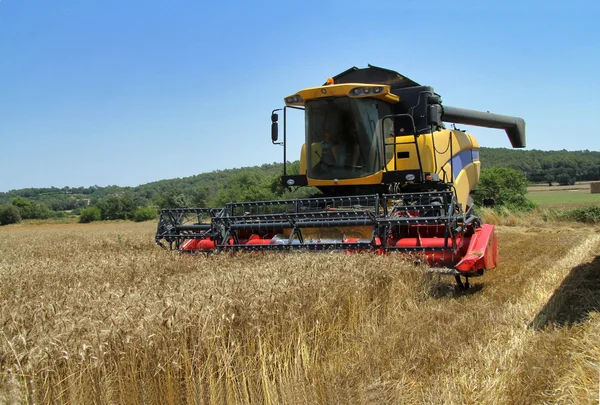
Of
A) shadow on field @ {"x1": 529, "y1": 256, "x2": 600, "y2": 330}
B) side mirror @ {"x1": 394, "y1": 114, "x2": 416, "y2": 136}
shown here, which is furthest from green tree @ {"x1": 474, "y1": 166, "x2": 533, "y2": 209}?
shadow on field @ {"x1": 529, "y1": 256, "x2": 600, "y2": 330}

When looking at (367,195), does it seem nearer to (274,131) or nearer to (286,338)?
(274,131)

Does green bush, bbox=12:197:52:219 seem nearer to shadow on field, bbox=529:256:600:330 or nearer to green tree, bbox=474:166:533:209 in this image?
green tree, bbox=474:166:533:209

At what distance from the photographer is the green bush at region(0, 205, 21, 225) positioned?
43312mm

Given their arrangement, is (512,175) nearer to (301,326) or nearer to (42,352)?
(301,326)

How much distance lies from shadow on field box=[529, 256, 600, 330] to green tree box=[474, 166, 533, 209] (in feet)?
54.4

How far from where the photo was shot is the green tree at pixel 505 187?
21.9m

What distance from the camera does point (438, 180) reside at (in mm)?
7145

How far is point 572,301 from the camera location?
476 centimetres

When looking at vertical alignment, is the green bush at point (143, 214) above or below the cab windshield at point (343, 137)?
below

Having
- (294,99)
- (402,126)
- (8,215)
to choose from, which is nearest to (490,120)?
(402,126)

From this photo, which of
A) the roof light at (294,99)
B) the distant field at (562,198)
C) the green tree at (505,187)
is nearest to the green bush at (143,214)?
the green tree at (505,187)

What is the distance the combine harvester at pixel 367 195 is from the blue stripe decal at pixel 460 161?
5 cm

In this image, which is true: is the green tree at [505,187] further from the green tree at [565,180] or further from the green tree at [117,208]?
the green tree at [117,208]

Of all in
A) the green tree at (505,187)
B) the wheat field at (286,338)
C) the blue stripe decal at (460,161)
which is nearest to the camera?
the wheat field at (286,338)
